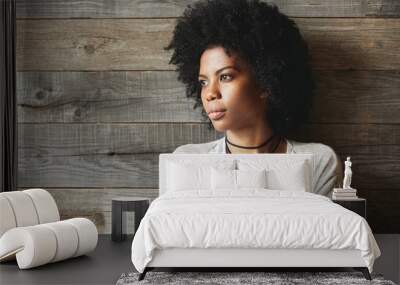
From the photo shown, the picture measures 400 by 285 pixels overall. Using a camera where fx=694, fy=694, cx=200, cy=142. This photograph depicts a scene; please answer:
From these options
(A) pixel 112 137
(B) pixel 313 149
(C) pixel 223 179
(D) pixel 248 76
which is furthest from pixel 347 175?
(A) pixel 112 137

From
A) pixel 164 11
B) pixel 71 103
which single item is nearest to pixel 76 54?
pixel 71 103

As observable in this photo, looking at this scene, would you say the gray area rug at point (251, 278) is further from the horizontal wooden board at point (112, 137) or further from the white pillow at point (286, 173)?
the horizontal wooden board at point (112, 137)

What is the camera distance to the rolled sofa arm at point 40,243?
4.53 metres

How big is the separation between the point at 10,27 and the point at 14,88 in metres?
0.52

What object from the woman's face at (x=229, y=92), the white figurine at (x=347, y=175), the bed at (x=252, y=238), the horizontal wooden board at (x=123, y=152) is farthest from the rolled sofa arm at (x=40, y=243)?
the white figurine at (x=347, y=175)

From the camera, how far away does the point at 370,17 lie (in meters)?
6.05

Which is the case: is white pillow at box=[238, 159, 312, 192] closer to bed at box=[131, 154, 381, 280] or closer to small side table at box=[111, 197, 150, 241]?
small side table at box=[111, 197, 150, 241]

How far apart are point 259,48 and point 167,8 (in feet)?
2.92

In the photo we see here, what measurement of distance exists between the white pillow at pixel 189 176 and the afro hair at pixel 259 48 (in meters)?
0.60

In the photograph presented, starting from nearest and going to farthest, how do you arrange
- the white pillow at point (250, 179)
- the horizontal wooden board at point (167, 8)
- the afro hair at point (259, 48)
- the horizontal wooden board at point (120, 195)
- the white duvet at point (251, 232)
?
the white duvet at point (251, 232), the white pillow at point (250, 179), the afro hair at point (259, 48), the horizontal wooden board at point (167, 8), the horizontal wooden board at point (120, 195)

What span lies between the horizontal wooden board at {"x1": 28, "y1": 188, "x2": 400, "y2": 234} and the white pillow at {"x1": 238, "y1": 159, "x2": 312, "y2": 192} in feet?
2.35

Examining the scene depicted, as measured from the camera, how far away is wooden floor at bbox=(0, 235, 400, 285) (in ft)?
14.2

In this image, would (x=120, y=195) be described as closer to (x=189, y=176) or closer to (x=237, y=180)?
(x=189, y=176)

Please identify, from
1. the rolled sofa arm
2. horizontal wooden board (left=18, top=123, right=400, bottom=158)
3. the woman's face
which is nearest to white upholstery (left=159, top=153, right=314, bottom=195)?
horizontal wooden board (left=18, top=123, right=400, bottom=158)
